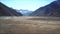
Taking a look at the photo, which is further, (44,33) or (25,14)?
(25,14)

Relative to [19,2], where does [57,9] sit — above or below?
below

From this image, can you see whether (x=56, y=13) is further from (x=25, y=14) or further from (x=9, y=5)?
(x=9, y=5)

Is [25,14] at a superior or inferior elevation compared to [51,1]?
inferior

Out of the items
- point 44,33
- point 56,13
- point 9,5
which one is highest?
point 9,5

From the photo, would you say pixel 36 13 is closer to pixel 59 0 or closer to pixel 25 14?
pixel 25 14

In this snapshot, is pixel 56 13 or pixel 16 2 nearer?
pixel 16 2

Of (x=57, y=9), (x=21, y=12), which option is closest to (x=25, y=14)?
(x=21, y=12)

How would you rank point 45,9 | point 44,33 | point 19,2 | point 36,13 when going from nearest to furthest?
point 44,33
point 19,2
point 36,13
point 45,9

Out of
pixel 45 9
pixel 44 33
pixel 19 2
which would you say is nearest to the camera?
pixel 44 33

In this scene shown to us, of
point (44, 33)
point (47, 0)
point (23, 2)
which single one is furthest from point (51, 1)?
point (44, 33)
